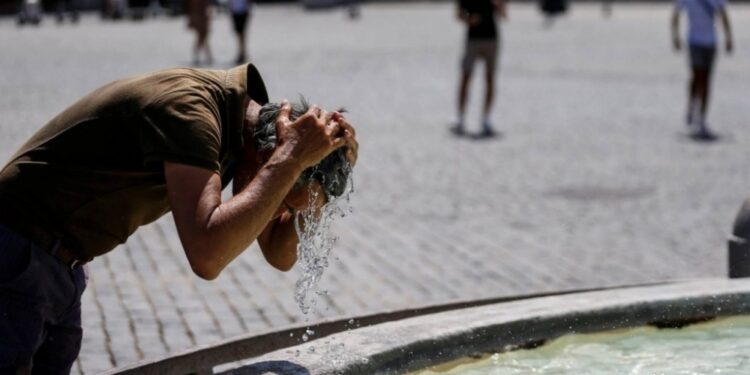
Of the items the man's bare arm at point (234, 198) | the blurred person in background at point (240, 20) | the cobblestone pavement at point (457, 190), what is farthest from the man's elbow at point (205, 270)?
the blurred person in background at point (240, 20)

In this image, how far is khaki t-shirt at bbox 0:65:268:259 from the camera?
322 cm

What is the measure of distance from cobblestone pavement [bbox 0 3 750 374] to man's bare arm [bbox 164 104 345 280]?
2.29 metres

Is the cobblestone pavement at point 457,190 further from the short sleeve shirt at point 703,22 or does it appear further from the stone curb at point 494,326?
the stone curb at point 494,326

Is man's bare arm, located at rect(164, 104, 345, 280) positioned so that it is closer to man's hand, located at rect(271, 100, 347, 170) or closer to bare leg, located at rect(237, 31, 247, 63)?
man's hand, located at rect(271, 100, 347, 170)

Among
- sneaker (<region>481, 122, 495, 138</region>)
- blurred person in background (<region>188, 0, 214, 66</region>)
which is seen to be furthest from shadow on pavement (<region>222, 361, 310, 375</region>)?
blurred person in background (<region>188, 0, 214, 66</region>)

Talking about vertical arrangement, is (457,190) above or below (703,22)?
below

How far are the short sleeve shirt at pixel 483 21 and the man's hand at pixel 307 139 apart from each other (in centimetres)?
1072

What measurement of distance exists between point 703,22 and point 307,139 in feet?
35.2

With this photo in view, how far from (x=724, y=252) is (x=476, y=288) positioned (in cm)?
173

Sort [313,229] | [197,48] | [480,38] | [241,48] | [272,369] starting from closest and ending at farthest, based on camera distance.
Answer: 1. [272,369]
2. [313,229]
3. [480,38]
4. [241,48]
5. [197,48]

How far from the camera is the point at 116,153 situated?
3.32m

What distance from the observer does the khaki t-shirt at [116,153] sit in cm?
322

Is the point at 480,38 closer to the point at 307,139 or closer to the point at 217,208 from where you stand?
the point at 307,139

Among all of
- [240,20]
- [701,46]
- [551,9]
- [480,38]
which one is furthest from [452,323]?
[551,9]
